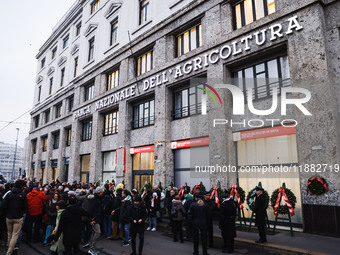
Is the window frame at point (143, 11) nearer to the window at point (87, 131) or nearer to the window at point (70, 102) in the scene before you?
the window at point (87, 131)

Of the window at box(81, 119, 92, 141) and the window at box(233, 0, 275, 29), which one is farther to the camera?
the window at box(81, 119, 92, 141)

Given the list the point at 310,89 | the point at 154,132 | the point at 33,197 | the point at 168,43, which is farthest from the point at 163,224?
the point at 168,43

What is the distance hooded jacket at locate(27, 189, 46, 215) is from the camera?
Answer: 8078 millimetres

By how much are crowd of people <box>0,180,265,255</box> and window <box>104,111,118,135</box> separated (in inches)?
428

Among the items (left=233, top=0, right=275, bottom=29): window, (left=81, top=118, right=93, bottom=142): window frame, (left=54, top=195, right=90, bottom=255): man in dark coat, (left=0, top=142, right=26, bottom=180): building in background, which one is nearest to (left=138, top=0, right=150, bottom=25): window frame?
(left=233, top=0, right=275, bottom=29): window

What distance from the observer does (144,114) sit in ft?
58.7

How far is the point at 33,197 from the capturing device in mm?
8148

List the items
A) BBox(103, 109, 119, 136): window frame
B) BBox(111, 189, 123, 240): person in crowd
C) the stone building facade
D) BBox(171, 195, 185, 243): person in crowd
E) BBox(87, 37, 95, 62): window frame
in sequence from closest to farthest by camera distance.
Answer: BBox(171, 195, 185, 243): person in crowd
BBox(111, 189, 123, 240): person in crowd
the stone building facade
BBox(103, 109, 119, 136): window frame
BBox(87, 37, 95, 62): window frame

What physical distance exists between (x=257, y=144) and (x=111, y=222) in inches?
298

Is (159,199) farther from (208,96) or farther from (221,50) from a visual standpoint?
(221,50)

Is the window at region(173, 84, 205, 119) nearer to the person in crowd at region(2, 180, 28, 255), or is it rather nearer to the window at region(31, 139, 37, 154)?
the person in crowd at region(2, 180, 28, 255)

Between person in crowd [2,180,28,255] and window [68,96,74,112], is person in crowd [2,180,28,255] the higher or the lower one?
the lower one

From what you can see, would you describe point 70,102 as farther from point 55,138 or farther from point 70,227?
point 70,227

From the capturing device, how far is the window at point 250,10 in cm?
1191
